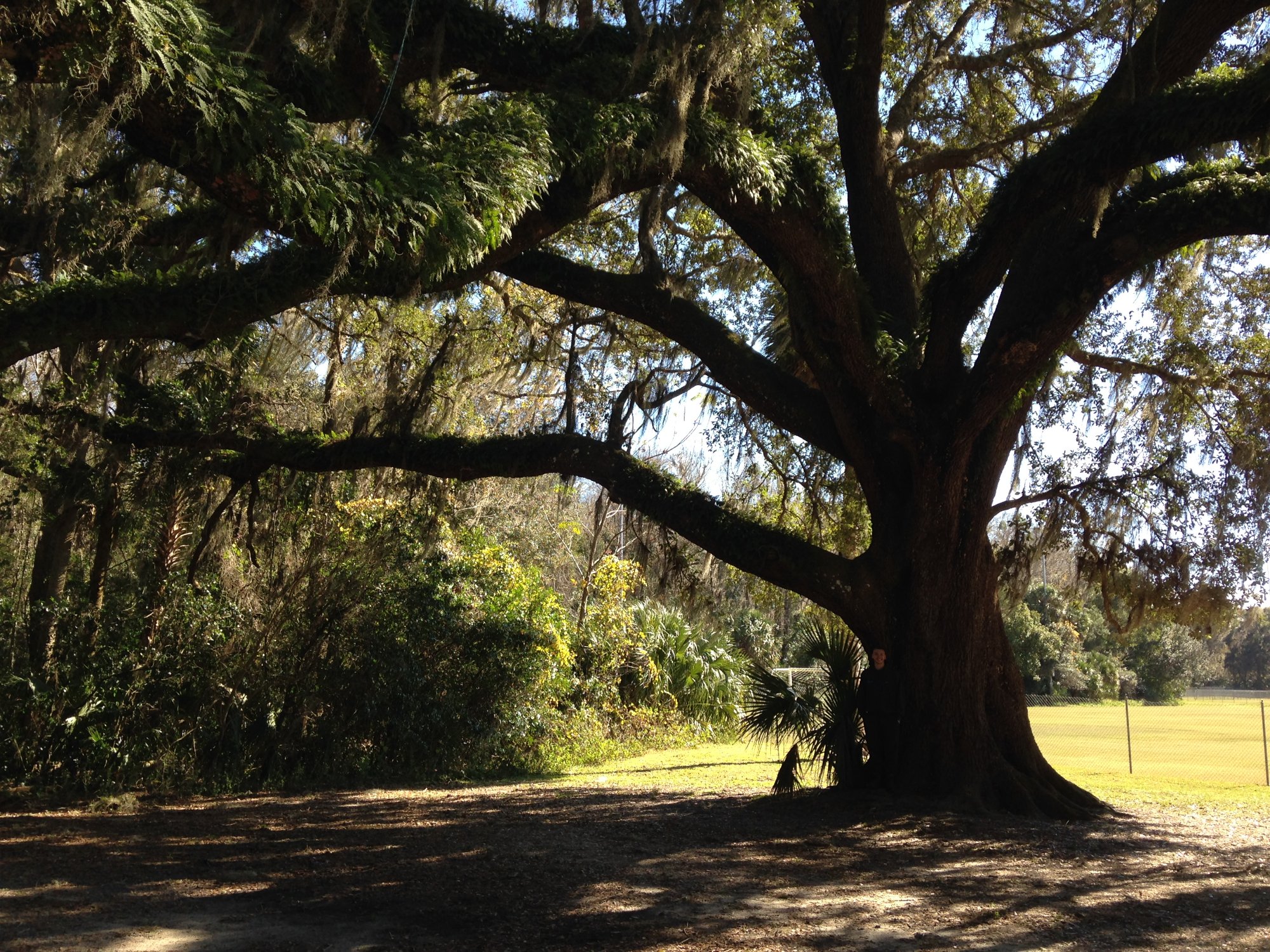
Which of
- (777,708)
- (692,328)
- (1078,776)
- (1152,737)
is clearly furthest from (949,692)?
(1152,737)

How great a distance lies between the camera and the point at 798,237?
27.5ft

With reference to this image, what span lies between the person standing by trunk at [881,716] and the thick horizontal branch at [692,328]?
2074 millimetres

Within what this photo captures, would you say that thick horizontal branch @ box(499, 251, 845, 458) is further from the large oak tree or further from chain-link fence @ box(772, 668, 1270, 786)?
chain-link fence @ box(772, 668, 1270, 786)

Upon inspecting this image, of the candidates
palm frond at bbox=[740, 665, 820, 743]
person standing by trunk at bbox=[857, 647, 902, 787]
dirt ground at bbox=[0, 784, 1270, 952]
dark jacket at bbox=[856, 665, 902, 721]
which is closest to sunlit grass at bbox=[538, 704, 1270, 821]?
palm frond at bbox=[740, 665, 820, 743]

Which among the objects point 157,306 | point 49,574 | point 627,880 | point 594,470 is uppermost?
point 157,306

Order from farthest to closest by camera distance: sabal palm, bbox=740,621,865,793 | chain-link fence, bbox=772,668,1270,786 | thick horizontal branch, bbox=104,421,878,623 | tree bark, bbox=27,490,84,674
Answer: chain-link fence, bbox=772,668,1270,786 → tree bark, bbox=27,490,84,674 → sabal palm, bbox=740,621,865,793 → thick horizontal branch, bbox=104,421,878,623

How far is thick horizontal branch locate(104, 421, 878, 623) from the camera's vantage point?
8.98 meters

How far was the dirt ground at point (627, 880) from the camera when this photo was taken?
4922 millimetres

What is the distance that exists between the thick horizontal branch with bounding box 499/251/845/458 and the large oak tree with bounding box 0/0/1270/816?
0.10 ft

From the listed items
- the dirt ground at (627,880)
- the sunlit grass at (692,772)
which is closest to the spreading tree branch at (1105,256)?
the dirt ground at (627,880)

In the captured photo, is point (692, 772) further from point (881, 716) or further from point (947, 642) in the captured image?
point (947, 642)

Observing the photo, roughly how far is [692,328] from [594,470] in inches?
64.0

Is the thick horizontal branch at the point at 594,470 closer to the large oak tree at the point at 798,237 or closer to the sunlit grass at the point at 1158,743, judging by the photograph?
the large oak tree at the point at 798,237

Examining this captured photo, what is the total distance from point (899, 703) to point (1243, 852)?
2.79m
